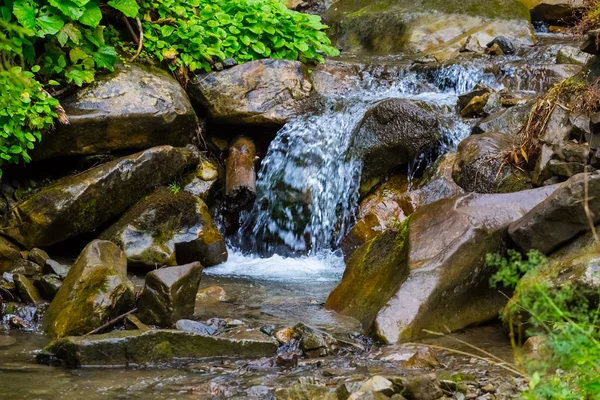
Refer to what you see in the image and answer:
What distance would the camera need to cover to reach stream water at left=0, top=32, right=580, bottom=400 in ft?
13.6

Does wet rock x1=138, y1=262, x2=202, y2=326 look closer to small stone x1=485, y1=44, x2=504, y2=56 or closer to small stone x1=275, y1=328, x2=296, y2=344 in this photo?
small stone x1=275, y1=328, x2=296, y2=344

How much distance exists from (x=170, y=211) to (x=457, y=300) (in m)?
3.90

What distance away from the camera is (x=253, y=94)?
9656 mm

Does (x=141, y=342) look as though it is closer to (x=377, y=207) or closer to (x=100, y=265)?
(x=100, y=265)

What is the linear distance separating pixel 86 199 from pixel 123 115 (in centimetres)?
117

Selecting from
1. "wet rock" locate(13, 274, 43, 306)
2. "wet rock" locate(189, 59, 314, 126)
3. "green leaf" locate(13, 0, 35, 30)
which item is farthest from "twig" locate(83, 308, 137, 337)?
"wet rock" locate(189, 59, 314, 126)

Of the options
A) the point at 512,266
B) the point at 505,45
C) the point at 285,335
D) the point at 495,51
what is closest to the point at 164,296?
the point at 285,335

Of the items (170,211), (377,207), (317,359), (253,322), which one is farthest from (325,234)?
(317,359)

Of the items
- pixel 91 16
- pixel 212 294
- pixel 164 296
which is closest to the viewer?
pixel 164 296

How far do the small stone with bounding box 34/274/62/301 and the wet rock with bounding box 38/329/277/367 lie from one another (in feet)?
4.77

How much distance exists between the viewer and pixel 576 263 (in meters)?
4.64

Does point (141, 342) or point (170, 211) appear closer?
point (141, 342)

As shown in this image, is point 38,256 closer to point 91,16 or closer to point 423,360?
point 91,16

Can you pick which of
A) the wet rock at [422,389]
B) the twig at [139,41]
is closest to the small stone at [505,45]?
the twig at [139,41]
